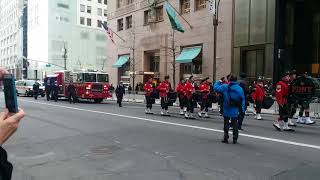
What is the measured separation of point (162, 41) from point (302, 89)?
109ft

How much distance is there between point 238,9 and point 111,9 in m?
26.2

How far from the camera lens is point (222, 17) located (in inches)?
1559

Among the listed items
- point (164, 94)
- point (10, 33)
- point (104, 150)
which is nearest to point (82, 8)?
point (10, 33)

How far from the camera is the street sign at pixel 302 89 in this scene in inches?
613

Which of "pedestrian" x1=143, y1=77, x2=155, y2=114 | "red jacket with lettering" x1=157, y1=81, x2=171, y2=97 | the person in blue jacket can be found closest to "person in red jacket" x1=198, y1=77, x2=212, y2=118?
"red jacket with lettering" x1=157, y1=81, x2=171, y2=97

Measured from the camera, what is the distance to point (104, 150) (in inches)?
424

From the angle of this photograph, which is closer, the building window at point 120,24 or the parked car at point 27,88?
the parked car at point 27,88

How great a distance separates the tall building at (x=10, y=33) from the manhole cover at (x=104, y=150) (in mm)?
101587

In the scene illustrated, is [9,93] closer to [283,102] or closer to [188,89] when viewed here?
[283,102]

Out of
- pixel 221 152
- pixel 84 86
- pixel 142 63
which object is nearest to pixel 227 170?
pixel 221 152

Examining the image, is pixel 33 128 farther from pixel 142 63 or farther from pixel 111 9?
pixel 111 9

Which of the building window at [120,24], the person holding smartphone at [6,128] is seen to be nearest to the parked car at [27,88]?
the building window at [120,24]

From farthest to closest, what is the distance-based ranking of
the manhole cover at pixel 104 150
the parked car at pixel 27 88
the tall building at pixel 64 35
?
the tall building at pixel 64 35, the parked car at pixel 27 88, the manhole cover at pixel 104 150

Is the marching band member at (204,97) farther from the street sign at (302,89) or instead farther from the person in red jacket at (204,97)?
the street sign at (302,89)
